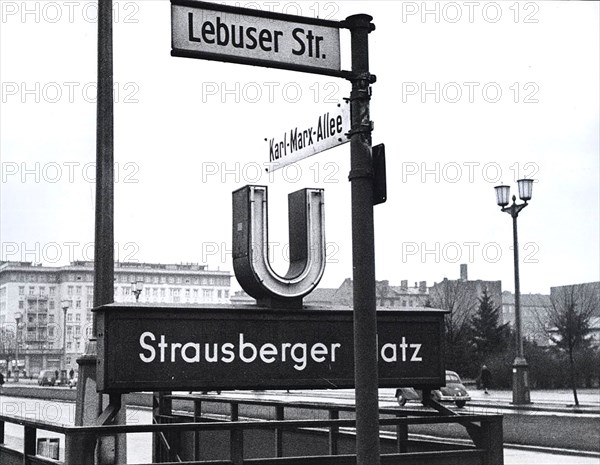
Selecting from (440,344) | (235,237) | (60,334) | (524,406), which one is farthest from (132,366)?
(60,334)

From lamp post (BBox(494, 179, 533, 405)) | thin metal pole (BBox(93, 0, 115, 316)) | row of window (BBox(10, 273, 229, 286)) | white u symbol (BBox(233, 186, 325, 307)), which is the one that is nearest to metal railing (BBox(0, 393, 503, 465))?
white u symbol (BBox(233, 186, 325, 307))

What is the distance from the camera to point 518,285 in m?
31.8

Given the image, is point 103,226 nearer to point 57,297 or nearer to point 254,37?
point 254,37

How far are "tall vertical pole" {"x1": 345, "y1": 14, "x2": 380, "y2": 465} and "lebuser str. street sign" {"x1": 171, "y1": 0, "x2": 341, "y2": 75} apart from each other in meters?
0.21

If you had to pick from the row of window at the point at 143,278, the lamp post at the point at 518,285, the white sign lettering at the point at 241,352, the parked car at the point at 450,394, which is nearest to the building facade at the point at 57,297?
the row of window at the point at 143,278

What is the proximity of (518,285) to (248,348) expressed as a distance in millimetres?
26131

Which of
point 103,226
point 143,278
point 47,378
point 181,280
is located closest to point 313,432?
point 103,226

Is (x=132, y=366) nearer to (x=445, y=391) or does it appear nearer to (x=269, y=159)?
(x=269, y=159)

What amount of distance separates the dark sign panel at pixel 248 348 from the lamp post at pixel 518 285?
2330cm

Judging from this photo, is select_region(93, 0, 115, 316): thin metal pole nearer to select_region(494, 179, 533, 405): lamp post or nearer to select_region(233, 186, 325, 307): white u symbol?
select_region(233, 186, 325, 307): white u symbol

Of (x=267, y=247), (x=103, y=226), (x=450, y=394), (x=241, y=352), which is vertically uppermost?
(x=103, y=226)

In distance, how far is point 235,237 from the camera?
7445 mm

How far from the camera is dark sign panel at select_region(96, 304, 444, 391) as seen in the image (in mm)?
6566

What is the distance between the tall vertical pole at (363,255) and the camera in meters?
5.29
